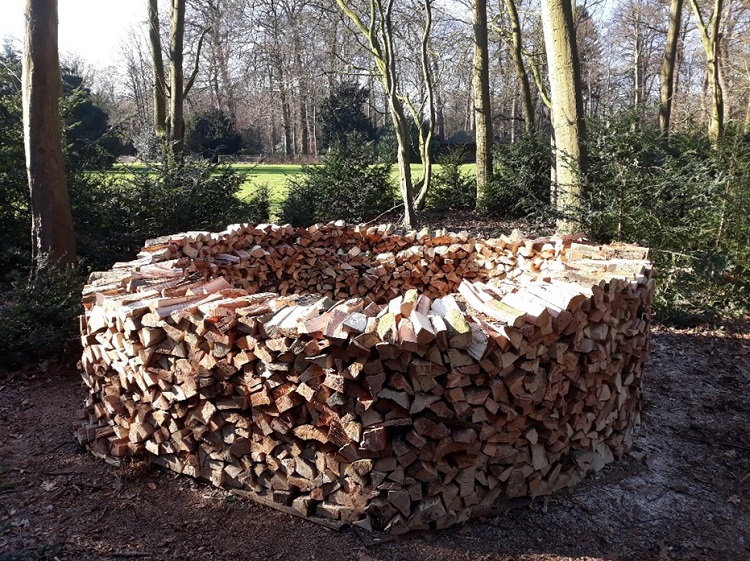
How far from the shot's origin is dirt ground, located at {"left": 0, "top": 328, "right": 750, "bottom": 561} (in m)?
2.64

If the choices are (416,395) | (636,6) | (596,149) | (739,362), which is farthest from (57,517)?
(636,6)

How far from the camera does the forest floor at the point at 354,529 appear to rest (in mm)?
2637

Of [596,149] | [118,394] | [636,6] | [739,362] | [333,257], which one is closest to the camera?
[118,394]

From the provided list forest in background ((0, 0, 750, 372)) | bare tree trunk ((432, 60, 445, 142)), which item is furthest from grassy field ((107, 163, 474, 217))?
bare tree trunk ((432, 60, 445, 142))

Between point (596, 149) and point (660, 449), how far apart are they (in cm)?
431

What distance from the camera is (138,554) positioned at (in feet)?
8.41

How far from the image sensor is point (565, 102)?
287 inches


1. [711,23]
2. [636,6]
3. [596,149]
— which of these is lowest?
[596,149]

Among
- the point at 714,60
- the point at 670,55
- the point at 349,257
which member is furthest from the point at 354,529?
the point at 670,55

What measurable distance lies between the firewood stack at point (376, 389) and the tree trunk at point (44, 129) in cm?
338

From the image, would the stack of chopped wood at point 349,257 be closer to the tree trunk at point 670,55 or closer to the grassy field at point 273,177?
the grassy field at point 273,177

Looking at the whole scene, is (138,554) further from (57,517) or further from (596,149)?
(596,149)

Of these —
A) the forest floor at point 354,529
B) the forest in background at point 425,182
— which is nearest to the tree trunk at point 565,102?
the forest in background at point 425,182

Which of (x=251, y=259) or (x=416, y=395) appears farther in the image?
(x=251, y=259)
